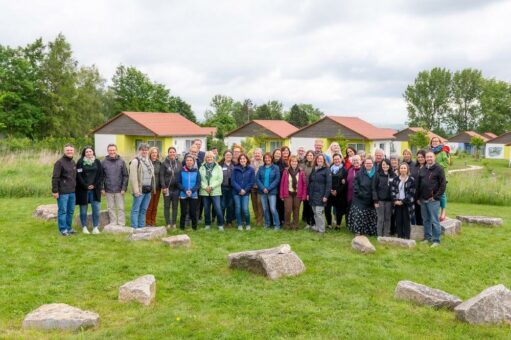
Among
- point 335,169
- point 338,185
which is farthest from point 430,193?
point 335,169

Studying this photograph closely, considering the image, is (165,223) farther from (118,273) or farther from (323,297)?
(323,297)

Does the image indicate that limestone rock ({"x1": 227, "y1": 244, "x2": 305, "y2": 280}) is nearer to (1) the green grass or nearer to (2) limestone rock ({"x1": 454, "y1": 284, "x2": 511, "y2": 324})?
(1) the green grass

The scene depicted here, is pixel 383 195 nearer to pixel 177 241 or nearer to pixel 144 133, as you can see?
pixel 177 241

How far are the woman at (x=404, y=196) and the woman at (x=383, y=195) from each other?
110 millimetres

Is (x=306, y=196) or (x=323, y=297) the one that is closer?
(x=323, y=297)

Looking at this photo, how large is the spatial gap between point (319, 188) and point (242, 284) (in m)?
3.63

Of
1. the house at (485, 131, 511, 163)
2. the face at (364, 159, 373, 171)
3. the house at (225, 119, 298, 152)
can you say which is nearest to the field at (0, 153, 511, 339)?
the face at (364, 159, 373, 171)

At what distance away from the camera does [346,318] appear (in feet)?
17.2

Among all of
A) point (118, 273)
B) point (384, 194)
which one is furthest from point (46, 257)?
point (384, 194)

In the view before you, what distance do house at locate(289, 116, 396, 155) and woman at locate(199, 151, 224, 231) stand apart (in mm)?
29863

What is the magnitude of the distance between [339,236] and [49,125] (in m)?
41.1

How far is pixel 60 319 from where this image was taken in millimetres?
4895

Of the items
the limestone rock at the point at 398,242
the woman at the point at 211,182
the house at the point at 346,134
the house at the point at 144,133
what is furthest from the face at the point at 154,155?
the house at the point at 346,134

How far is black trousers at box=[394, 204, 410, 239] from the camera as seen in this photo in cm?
884
